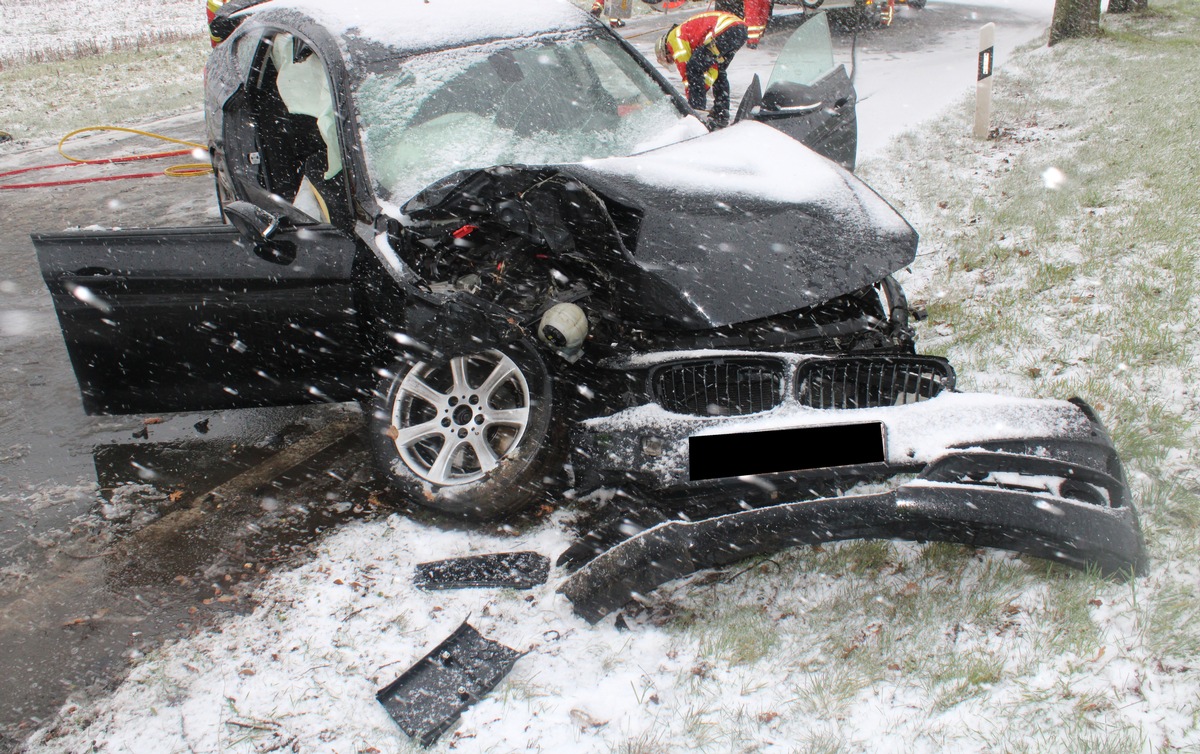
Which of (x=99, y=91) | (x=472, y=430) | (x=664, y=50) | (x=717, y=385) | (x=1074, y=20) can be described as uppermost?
(x=664, y=50)

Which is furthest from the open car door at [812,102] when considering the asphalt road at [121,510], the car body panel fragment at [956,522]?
the car body panel fragment at [956,522]

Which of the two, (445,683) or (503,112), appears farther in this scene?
(503,112)

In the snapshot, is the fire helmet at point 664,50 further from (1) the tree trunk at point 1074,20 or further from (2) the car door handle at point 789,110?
(1) the tree trunk at point 1074,20

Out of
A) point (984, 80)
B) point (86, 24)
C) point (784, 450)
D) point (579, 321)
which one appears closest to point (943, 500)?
point (784, 450)

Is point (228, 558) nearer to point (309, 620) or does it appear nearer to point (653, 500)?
point (309, 620)

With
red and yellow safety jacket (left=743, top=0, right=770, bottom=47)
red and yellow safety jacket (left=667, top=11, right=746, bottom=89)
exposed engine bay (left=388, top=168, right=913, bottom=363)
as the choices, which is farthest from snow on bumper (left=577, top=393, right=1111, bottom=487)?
red and yellow safety jacket (left=743, top=0, right=770, bottom=47)

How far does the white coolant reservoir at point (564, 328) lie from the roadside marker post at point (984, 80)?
19.9 feet

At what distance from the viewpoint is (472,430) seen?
3199 mm

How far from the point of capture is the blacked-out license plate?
239 centimetres

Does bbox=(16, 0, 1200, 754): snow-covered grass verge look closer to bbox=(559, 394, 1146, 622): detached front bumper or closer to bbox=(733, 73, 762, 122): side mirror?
bbox=(559, 394, 1146, 622): detached front bumper

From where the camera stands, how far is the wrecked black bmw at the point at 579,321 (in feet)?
7.82

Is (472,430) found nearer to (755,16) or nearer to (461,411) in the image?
(461,411)

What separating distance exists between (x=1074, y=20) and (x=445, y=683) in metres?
13.3

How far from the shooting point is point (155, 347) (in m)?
3.39
